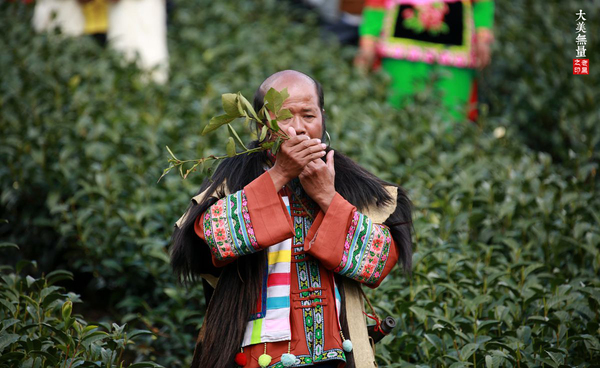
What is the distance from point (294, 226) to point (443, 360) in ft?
2.49

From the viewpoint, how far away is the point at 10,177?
3.53m

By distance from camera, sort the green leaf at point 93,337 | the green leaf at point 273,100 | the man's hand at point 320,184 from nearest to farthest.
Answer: the green leaf at point 273,100, the man's hand at point 320,184, the green leaf at point 93,337

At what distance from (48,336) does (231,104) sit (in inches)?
40.5

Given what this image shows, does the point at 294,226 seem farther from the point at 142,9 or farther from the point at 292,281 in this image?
the point at 142,9

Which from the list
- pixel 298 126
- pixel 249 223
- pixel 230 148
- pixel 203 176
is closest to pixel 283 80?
pixel 298 126

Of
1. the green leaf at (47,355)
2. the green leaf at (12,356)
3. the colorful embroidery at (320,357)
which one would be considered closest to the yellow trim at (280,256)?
the colorful embroidery at (320,357)

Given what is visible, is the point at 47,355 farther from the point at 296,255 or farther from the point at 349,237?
the point at 349,237

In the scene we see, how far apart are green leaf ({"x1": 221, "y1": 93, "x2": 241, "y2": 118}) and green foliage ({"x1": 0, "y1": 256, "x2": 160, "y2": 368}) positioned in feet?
2.55

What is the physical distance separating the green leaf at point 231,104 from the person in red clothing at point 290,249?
5.6 inches

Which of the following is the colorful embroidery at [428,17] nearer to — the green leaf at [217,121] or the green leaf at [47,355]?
the green leaf at [217,121]

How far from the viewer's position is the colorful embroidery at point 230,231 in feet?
6.13

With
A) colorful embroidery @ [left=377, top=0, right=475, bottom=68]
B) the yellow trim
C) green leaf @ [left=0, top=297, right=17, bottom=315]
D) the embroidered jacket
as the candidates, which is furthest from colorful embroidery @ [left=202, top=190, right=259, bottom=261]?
colorful embroidery @ [left=377, top=0, right=475, bottom=68]

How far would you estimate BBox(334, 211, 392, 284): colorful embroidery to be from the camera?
6.37 ft

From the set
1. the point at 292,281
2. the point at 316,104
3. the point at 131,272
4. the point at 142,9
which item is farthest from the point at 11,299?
the point at 142,9
